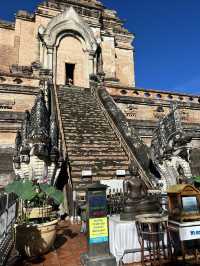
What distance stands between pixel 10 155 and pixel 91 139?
4.06 metres

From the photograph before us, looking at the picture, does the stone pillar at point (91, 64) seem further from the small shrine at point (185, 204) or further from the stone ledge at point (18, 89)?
the small shrine at point (185, 204)

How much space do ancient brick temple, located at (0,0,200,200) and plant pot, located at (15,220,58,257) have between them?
388cm

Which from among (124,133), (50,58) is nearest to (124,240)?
(124,133)

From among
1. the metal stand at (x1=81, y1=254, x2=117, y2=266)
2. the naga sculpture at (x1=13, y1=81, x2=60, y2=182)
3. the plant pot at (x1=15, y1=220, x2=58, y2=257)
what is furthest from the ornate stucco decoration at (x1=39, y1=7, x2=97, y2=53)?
the metal stand at (x1=81, y1=254, x2=117, y2=266)

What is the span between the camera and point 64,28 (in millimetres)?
19625

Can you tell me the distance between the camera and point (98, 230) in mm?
5242

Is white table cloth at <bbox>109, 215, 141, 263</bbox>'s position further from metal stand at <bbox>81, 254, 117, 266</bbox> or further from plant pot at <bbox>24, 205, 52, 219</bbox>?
plant pot at <bbox>24, 205, 52, 219</bbox>

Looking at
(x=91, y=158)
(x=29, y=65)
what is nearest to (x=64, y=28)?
(x=29, y=65)

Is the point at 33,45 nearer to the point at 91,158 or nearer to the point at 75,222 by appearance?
the point at 91,158

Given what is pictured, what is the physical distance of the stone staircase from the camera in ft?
34.3

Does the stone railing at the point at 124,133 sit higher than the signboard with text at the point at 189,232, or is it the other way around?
the stone railing at the point at 124,133

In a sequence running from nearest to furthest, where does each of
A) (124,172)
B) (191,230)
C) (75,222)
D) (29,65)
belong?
1. (191,230)
2. (75,222)
3. (124,172)
4. (29,65)

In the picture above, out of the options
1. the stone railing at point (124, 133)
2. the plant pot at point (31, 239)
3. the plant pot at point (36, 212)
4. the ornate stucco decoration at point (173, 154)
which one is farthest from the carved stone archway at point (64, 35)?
the plant pot at point (31, 239)

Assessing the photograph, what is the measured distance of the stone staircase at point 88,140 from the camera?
34.3 ft
